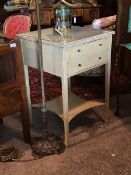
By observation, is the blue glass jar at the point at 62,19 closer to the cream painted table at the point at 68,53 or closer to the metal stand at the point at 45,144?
the cream painted table at the point at 68,53

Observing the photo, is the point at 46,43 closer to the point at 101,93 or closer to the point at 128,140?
the point at 128,140

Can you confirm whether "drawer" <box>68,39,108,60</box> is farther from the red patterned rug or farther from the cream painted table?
the red patterned rug

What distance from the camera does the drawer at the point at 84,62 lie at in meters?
1.66

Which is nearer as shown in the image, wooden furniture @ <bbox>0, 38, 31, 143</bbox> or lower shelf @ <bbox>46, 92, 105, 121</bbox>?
wooden furniture @ <bbox>0, 38, 31, 143</bbox>

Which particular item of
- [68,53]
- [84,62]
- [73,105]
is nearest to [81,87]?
[73,105]

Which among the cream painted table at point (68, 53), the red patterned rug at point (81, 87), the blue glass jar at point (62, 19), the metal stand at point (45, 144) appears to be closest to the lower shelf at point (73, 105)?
the cream painted table at point (68, 53)

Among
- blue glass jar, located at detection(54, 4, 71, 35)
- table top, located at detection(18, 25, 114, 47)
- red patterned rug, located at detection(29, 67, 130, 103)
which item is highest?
blue glass jar, located at detection(54, 4, 71, 35)

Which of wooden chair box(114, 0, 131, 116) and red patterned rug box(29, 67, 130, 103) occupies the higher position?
wooden chair box(114, 0, 131, 116)

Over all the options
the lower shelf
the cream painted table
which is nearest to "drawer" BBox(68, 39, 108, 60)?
the cream painted table

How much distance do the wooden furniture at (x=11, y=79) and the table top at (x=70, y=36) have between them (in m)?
0.18

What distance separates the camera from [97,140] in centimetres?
190

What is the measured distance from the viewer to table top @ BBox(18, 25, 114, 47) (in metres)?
1.61

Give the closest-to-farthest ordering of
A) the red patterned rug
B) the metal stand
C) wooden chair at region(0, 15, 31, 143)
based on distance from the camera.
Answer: wooden chair at region(0, 15, 31, 143) → the metal stand → the red patterned rug

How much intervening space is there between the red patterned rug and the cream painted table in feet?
1.87
